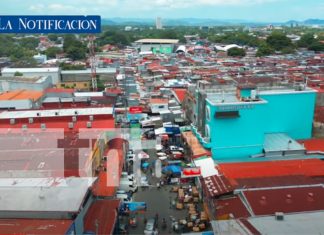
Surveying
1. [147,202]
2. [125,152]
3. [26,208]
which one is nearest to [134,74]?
[125,152]

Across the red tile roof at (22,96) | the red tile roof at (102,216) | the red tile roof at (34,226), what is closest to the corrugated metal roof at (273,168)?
the red tile roof at (102,216)

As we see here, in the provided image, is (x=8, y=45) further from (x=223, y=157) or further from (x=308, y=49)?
(x=223, y=157)

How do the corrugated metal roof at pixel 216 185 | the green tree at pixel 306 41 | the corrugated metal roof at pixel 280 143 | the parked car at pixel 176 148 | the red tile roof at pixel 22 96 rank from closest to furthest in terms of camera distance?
the corrugated metal roof at pixel 216 185 < the corrugated metal roof at pixel 280 143 < the parked car at pixel 176 148 < the red tile roof at pixel 22 96 < the green tree at pixel 306 41

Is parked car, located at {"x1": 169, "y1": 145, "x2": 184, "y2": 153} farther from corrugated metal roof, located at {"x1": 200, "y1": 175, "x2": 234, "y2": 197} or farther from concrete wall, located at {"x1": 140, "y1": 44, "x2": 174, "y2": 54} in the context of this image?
concrete wall, located at {"x1": 140, "y1": 44, "x2": 174, "y2": 54}

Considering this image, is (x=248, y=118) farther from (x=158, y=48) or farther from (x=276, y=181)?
(x=158, y=48)

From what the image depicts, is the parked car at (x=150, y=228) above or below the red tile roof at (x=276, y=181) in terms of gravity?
below

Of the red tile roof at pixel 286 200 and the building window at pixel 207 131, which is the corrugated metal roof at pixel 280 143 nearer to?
the building window at pixel 207 131

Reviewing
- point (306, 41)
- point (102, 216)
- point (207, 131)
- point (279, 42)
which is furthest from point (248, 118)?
point (306, 41)

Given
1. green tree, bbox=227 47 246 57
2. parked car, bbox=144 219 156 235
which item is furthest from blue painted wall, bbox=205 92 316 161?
green tree, bbox=227 47 246 57
